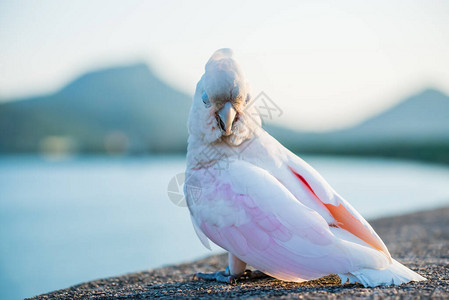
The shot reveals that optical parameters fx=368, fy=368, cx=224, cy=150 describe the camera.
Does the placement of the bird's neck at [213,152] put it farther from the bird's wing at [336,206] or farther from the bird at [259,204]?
the bird's wing at [336,206]

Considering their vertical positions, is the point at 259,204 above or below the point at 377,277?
above

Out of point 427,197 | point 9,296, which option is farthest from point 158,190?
point 9,296

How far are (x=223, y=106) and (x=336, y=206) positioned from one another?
1406 mm

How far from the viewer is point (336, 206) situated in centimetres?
343

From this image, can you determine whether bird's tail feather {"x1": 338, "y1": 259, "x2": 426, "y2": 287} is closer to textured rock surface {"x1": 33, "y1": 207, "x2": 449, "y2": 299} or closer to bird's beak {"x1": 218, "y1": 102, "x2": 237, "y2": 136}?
textured rock surface {"x1": 33, "y1": 207, "x2": 449, "y2": 299}

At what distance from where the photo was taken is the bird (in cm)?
312

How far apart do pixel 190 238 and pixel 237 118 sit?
5.68 m

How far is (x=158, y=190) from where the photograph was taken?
18.3m

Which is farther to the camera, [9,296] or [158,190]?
[158,190]

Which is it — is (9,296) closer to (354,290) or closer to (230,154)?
(230,154)

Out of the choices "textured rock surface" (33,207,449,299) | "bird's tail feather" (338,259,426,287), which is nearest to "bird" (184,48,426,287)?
"bird's tail feather" (338,259,426,287)

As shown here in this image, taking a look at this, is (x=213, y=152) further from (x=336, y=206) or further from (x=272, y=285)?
(x=272, y=285)

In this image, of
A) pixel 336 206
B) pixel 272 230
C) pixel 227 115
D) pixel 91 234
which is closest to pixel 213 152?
pixel 227 115

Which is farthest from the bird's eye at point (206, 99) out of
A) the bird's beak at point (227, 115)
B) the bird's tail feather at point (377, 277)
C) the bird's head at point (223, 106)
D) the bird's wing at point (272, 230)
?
the bird's tail feather at point (377, 277)
